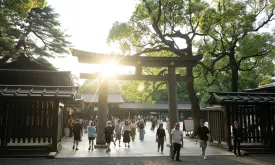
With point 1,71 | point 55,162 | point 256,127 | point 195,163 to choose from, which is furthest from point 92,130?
point 1,71

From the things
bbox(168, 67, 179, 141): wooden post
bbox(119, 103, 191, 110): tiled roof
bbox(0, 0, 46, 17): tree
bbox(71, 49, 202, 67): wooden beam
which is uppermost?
bbox(0, 0, 46, 17): tree

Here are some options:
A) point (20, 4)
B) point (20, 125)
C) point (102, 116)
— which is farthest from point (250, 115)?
point (20, 4)

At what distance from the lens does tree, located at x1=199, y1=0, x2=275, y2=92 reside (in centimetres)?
1856

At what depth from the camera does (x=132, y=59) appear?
647 inches

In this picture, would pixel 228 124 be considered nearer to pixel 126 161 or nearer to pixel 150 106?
pixel 126 161

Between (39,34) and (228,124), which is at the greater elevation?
(39,34)

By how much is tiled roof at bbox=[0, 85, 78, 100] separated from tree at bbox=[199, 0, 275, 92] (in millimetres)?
11954

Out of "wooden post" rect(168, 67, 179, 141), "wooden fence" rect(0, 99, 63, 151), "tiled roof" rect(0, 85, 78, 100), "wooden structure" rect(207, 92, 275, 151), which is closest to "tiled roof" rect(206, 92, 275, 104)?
"wooden structure" rect(207, 92, 275, 151)

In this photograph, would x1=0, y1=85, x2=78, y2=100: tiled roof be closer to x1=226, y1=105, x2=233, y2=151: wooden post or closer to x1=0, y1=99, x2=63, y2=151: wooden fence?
x1=0, y1=99, x2=63, y2=151: wooden fence

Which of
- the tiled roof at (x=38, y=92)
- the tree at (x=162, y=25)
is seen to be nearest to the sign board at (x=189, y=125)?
the tree at (x=162, y=25)

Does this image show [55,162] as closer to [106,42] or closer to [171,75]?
[171,75]

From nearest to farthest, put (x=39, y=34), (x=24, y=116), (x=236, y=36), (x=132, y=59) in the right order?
(x=24, y=116)
(x=132, y=59)
(x=236, y=36)
(x=39, y=34)

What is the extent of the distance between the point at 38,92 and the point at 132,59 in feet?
21.5

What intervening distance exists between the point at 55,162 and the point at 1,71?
51.5ft
